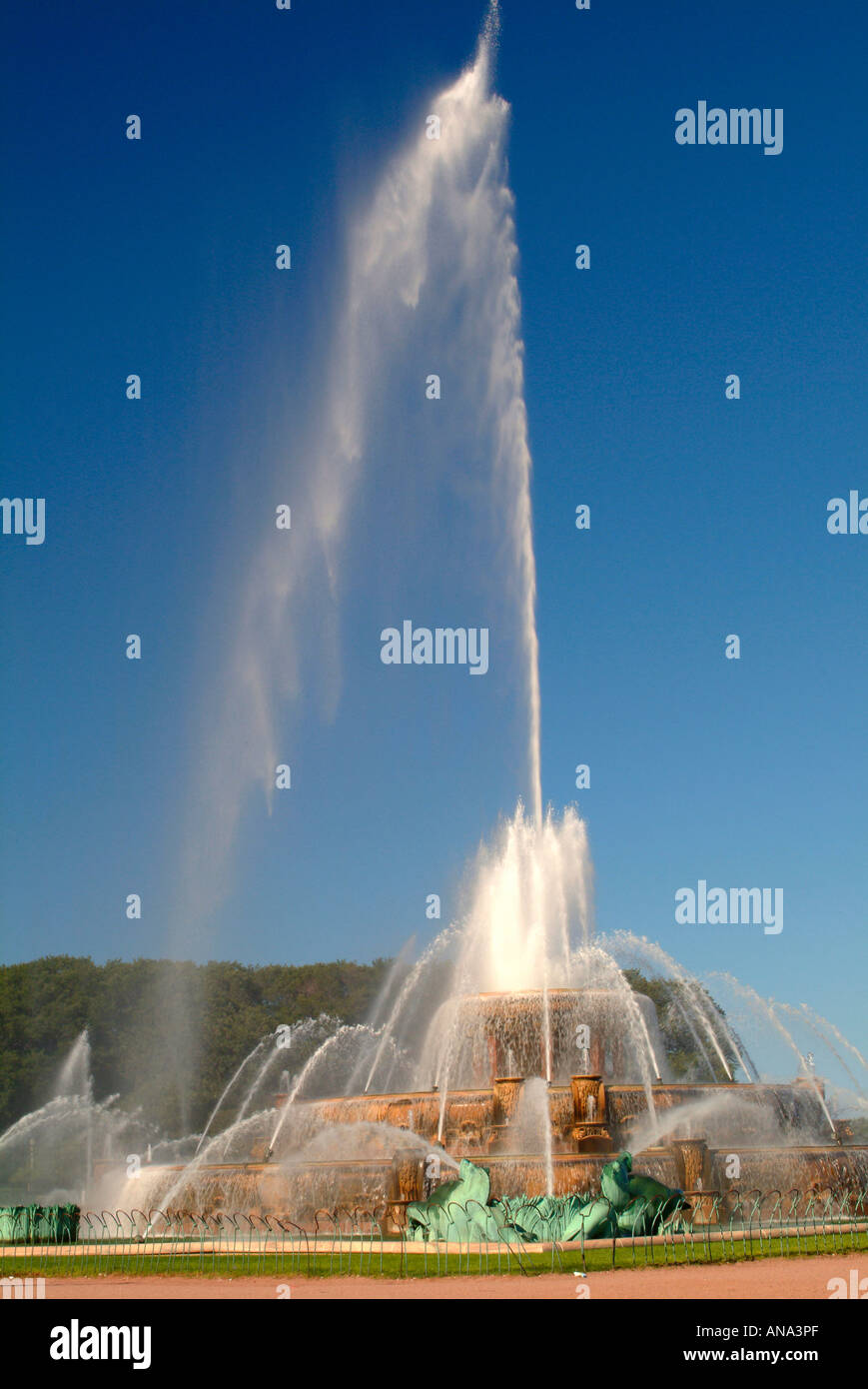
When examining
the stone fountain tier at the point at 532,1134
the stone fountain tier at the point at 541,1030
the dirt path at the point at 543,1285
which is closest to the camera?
the dirt path at the point at 543,1285

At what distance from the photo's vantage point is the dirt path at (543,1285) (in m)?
14.1

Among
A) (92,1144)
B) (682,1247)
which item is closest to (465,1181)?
(682,1247)

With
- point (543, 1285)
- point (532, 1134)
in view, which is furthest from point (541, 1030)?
point (543, 1285)

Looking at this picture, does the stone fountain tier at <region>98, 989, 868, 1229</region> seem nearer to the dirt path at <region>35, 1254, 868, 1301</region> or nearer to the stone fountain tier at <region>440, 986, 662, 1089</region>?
the stone fountain tier at <region>440, 986, 662, 1089</region>

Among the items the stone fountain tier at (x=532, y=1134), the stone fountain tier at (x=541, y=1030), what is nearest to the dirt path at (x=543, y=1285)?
the stone fountain tier at (x=532, y=1134)

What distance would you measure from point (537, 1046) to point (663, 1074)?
6726mm

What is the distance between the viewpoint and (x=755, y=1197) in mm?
23875

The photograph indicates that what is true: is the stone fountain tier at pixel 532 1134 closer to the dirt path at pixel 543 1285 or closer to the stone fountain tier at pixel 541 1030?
the stone fountain tier at pixel 541 1030

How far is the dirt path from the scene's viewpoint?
14062 mm

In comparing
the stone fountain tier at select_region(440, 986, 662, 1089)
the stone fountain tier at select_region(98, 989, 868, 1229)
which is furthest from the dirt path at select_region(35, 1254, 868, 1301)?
the stone fountain tier at select_region(440, 986, 662, 1089)

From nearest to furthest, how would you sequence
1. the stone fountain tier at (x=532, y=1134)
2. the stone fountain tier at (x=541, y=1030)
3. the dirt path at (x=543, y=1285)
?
the dirt path at (x=543, y=1285) < the stone fountain tier at (x=532, y=1134) < the stone fountain tier at (x=541, y=1030)
